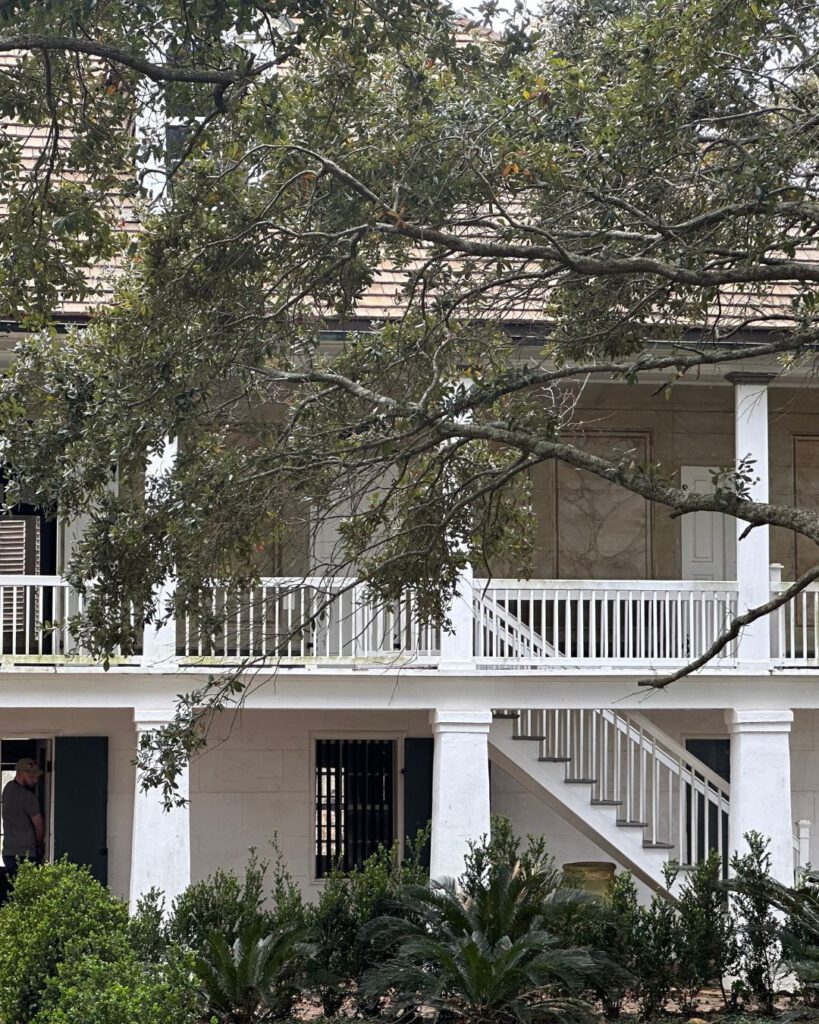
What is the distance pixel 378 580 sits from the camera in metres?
11.3

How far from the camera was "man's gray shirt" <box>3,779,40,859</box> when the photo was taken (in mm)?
16141

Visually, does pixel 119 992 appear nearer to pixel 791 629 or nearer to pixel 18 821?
pixel 18 821

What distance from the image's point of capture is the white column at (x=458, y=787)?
49.0ft

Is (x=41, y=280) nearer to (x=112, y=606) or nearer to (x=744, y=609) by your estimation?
(x=112, y=606)

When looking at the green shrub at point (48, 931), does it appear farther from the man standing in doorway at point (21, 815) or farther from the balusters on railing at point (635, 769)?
the balusters on railing at point (635, 769)

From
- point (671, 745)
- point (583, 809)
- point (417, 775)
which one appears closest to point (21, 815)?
point (417, 775)

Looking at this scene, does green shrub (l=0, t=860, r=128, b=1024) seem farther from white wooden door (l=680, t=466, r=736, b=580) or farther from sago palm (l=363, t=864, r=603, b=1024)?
white wooden door (l=680, t=466, r=736, b=580)

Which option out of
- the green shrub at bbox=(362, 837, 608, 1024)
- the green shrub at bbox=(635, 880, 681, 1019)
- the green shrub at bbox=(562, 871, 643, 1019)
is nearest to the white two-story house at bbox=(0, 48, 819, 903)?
the green shrub at bbox=(362, 837, 608, 1024)

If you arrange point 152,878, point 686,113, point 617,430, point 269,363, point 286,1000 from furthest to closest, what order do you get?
point 617,430 < point 152,878 < point 269,363 < point 286,1000 < point 686,113

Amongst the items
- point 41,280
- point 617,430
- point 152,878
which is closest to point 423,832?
point 152,878

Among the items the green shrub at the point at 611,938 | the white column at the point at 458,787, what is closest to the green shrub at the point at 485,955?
the green shrub at the point at 611,938

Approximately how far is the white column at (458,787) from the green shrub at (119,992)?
541 cm

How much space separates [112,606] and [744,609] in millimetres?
7203

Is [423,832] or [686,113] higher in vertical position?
[686,113]
